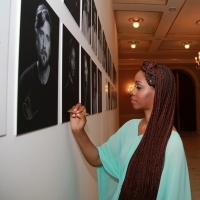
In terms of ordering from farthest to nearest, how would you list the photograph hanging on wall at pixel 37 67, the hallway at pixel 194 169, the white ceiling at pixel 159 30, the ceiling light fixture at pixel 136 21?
1. the ceiling light fixture at pixel 136 21
2. the white ceiling at pixel 159 30
3. the hallway at pixel 194 169
4. the photograph hanging on wall at pixel 37 67

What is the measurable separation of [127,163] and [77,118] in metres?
0.47

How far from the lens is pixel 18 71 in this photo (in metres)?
0.78

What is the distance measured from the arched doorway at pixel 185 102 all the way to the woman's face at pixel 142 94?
47.4 feet

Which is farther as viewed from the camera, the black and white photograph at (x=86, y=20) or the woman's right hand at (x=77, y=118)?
the black and white photograph at (x=86, y=20)

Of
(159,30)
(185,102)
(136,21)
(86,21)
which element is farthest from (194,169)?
(185,102)

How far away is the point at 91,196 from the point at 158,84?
1471 millimetres

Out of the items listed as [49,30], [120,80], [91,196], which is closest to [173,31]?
[120,80]

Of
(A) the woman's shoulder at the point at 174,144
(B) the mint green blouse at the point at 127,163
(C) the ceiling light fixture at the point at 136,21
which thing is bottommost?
(B) the mint green blouse at the point at 127,163

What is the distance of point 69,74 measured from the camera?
145 centimetres

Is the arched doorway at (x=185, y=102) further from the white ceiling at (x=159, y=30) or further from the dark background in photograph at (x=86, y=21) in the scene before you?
the dark background in photograph at (x=86, y=21)

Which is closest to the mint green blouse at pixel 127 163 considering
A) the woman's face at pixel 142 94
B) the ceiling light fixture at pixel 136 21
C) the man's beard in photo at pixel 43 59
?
the woman's face at pixel 142 94

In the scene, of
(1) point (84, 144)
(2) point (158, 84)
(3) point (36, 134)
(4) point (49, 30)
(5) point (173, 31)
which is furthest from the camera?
(5) point (173, 31)

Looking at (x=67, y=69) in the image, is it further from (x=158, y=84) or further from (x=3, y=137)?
(x=3, y=137)

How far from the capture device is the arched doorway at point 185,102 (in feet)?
49.7
